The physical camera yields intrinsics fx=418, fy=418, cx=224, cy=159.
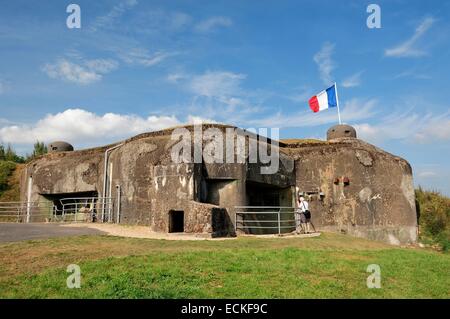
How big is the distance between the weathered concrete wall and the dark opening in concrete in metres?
7.51

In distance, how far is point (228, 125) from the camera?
20.2 meters

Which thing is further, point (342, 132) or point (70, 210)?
point (342, 132)

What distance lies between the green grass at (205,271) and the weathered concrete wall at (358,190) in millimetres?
8807

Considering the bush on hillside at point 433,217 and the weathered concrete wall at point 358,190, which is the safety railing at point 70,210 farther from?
the bush on hillside at point 433,217

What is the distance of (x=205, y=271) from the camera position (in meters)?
8.47

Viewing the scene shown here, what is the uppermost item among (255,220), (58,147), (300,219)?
(58,147)

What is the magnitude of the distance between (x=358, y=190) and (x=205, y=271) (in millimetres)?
14822

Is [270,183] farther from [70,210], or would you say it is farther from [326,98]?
[70,210]

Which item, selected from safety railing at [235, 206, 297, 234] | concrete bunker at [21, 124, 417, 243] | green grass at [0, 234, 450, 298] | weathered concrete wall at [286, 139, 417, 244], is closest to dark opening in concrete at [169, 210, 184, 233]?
concrete bunker at [21, 124, 417, 243]

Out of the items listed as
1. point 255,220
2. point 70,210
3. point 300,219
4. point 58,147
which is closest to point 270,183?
point 255,220

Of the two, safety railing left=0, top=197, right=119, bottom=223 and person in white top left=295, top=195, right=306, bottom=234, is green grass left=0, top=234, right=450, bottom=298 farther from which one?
safety railing left=0, top=197, right=119, bottom=223

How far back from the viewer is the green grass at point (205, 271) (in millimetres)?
7125

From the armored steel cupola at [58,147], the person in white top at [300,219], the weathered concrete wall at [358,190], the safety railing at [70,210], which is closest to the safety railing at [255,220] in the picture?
the person in white top at [300,219]

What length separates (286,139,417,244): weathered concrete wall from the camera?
69.3 ft
